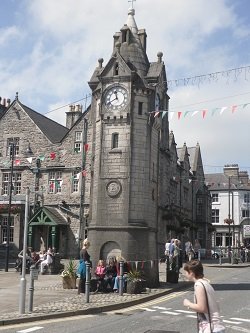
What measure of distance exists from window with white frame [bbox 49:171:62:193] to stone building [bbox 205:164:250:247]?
129 feet

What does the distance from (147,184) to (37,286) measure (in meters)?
5.59

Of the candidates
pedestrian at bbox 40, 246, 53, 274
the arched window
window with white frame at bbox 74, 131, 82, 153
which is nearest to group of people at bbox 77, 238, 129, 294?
the arched window

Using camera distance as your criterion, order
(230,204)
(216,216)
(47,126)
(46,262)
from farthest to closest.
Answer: (216,216)
(230,204)
(47,126)
(46,262)

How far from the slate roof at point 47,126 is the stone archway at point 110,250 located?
2242cm

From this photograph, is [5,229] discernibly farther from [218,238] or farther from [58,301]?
[218,238]

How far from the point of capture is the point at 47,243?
37719mm

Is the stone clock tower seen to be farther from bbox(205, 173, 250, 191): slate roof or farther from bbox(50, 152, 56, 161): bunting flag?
bbox(205, 173, 250, 191): slate roof

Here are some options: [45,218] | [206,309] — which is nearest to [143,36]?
[206,309]

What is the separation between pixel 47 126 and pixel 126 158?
82.7ft

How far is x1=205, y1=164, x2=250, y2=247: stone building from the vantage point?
76.0 metres

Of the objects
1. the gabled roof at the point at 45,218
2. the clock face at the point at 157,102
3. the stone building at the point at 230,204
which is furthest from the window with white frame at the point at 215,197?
the clock face at the point at 157,102

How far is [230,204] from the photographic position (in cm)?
7625

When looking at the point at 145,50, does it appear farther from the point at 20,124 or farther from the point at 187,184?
the point at 187,184

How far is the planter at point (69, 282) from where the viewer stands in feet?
57.5
